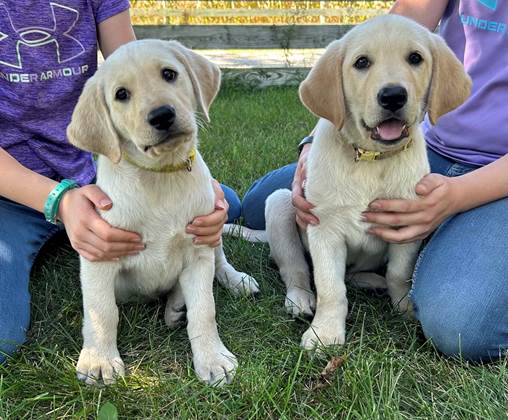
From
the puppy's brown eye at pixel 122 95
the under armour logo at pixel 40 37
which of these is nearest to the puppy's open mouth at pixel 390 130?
the puppy's brown eye at pixel 122 95

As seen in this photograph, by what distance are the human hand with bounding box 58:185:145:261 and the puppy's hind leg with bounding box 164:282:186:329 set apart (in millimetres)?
376

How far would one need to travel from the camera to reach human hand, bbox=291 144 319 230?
2.48 meters

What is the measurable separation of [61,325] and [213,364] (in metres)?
0.77

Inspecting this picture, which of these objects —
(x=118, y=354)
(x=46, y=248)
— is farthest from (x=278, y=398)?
(x=46, y=248)

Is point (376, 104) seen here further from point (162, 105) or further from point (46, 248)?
point (46, 248)

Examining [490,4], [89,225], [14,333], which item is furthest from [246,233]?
[490,4]

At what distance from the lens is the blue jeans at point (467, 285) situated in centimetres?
227

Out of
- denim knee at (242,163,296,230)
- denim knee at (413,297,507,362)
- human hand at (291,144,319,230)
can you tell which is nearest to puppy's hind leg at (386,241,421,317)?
denim knee at (413,297,507,362)

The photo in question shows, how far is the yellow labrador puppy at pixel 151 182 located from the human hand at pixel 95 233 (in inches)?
1.2

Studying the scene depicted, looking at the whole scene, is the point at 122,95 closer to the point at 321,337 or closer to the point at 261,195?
the point at 321,337

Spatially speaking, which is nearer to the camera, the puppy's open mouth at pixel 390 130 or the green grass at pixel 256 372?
the green grass at pixel 256 372

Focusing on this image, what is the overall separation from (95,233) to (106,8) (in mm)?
1293

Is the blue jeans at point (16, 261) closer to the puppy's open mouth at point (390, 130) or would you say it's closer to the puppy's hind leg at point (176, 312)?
the puppy's hind leg at point (176, 312)

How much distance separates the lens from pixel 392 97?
2.09m
